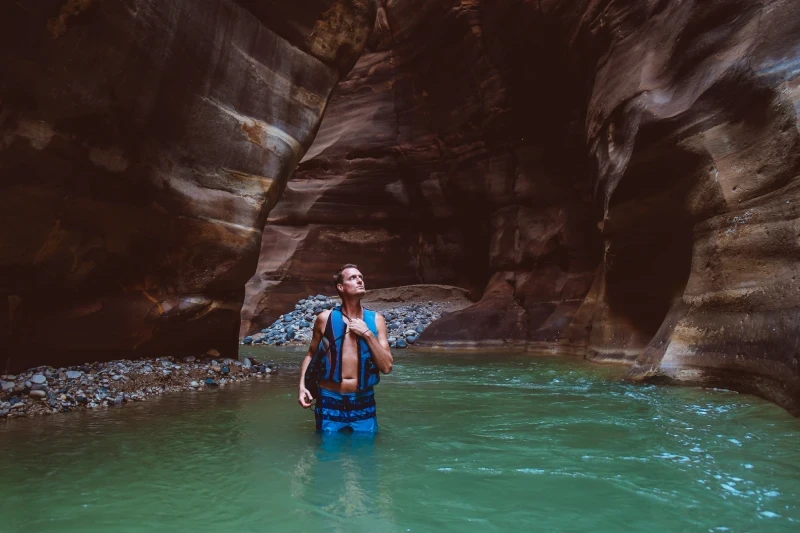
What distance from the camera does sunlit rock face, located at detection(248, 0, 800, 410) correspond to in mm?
6152

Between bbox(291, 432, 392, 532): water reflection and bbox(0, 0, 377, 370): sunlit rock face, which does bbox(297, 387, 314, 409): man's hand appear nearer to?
bbox(291, 432, 392, 532): water reflection

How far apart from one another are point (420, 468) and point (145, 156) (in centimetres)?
608

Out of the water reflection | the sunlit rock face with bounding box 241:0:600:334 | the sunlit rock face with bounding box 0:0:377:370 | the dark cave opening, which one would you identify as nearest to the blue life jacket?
the water reflection

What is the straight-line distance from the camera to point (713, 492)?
279cm

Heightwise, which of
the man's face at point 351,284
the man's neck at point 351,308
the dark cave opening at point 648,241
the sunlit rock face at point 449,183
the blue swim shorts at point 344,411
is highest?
the sunlit rock face at point 449,183

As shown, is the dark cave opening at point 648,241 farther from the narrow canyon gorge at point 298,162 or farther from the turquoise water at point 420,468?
the turquoise water at point 420,468

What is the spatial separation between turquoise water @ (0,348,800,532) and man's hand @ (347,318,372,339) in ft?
2.57

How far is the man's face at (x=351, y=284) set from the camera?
4.33 meters

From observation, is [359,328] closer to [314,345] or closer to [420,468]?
[314,345]

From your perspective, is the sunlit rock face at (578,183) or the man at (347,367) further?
the sunlit rock face at (578,183)

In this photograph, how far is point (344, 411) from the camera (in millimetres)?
4258

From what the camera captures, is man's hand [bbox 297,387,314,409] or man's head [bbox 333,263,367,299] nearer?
man's hand [bbox 297,387,314,409]

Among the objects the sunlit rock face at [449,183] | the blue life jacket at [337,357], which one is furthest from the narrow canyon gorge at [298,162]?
the blue life jacket at [337,357]

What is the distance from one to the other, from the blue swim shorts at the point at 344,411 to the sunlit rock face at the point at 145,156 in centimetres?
427
